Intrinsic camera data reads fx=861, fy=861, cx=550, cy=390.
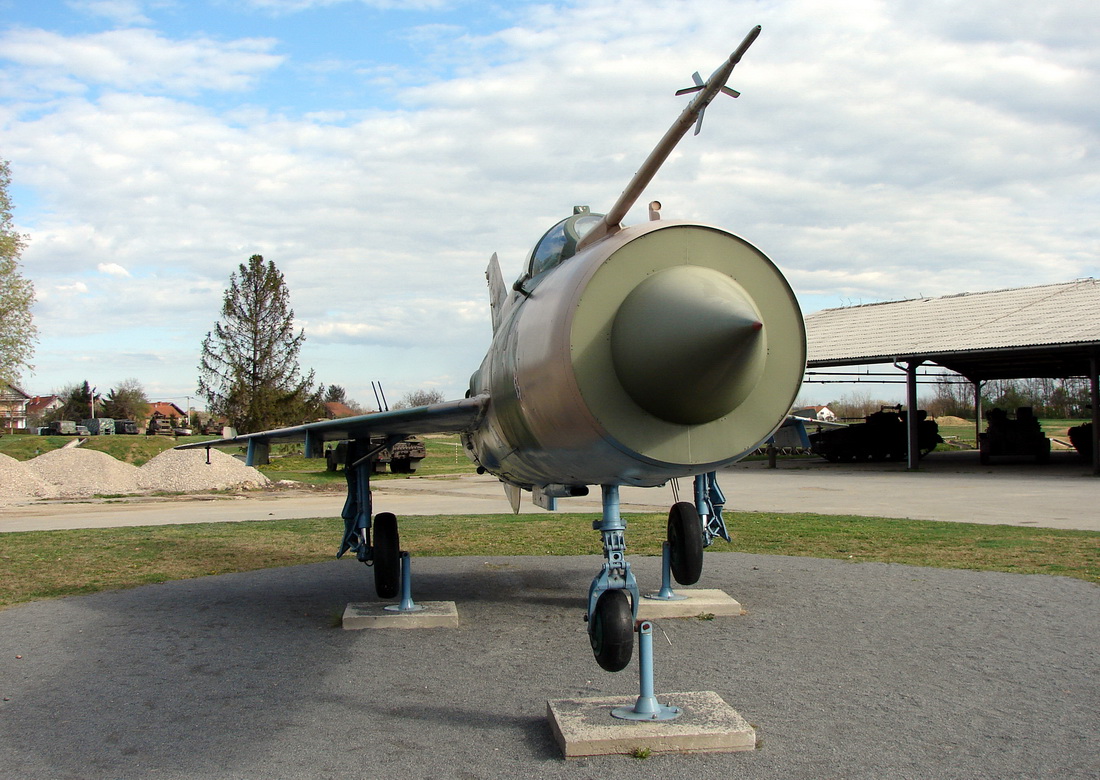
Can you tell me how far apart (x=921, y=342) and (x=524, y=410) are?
27.7 m

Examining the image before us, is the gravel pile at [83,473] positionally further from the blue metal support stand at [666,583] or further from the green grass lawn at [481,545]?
the blue metal support stand at [666,583]

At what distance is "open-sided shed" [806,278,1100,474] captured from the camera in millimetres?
25562

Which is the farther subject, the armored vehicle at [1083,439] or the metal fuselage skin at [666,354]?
the armored vehicle at [1083,439]

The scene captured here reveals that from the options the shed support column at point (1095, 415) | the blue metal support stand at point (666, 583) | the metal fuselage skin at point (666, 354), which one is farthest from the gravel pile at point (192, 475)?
the metal fuselage skin at point (666, 354)

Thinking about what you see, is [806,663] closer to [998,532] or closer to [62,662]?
[62,662]

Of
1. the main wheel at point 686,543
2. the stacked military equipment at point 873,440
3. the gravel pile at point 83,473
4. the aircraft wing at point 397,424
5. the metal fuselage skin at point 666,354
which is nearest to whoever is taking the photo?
the metal fuselage skin at point 666,354

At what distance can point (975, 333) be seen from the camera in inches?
1117

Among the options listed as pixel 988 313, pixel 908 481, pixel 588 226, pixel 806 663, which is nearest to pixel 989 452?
pixel 988 313

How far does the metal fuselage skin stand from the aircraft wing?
2.07 m

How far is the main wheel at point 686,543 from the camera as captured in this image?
27.1 ft

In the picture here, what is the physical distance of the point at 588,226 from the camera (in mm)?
5020

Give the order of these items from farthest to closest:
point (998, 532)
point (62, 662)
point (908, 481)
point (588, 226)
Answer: point (908, 481) → point (998, 532) → point (62, 662) → point (588, 226)

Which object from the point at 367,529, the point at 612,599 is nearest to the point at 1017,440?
the point at 367,529

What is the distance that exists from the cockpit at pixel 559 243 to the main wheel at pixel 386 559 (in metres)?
3.82
